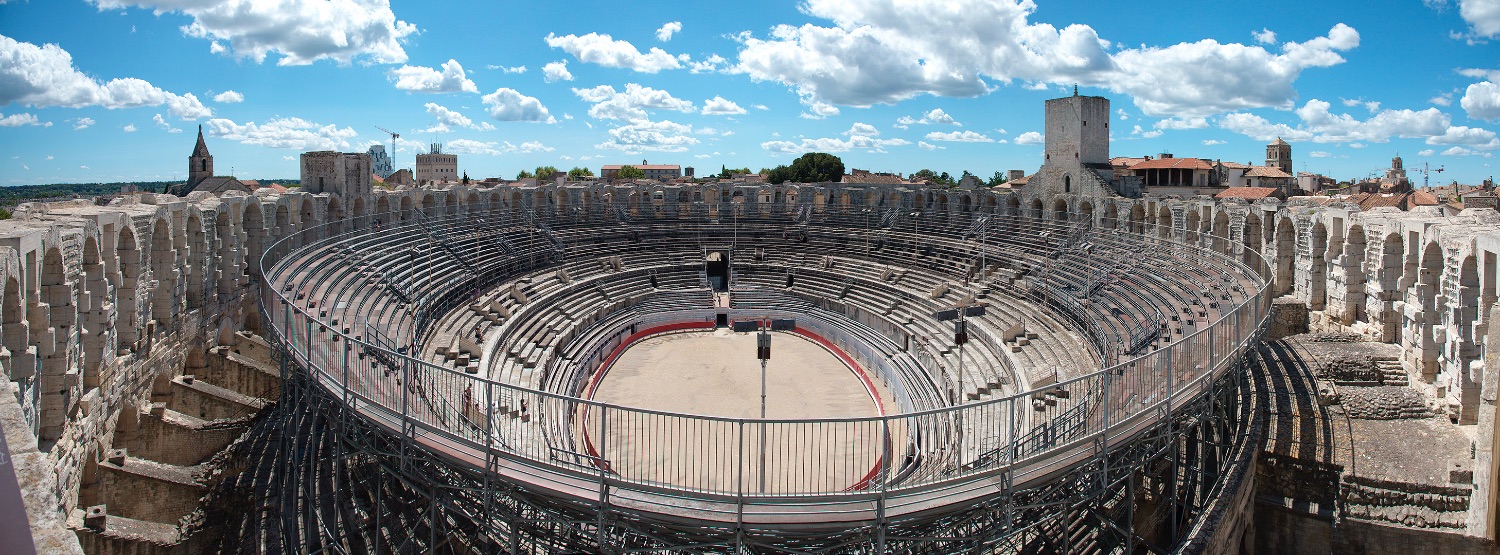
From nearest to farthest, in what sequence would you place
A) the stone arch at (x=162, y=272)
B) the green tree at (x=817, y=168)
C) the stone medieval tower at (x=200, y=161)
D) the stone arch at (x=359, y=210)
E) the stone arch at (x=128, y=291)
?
the stone arch at (x=128, y=291) < the stone arch at (x=162, y=272) < the stone arch at (x=359, y=210) < the stone medieval tower at (x=200, y=161) < the green tree at (x=817, y=168)

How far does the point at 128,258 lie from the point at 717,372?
51.4 ft

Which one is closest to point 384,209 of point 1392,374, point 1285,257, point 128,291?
point 128,291

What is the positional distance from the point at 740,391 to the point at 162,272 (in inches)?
562

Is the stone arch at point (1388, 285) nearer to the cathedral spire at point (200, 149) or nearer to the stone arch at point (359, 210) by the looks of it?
→ the stone arch at point (359, 210)

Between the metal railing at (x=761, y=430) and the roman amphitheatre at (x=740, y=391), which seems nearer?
the metal railing at (x=761, y=430)

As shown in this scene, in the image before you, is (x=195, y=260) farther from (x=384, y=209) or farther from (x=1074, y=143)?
(x=1074, y=143)

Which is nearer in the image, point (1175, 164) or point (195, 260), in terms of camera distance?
point (195, 260)

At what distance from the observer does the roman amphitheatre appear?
435 inches

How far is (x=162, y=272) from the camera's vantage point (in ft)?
58.1

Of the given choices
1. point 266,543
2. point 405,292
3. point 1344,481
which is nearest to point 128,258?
point 266,543

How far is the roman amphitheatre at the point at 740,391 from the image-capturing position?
11055 mm

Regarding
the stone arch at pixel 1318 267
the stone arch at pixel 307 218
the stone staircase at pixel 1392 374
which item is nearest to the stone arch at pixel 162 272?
the stone arch at pixel 307 218

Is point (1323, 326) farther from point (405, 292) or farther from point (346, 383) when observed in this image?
point (405, 292)

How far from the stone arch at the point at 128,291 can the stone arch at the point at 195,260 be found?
318 centimetres
